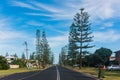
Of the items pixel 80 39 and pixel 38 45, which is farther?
pixel 38 45

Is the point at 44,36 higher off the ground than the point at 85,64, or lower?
higher

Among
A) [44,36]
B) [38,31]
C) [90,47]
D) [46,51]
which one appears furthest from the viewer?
[46,51]

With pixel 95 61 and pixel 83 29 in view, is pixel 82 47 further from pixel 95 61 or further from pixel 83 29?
pixel 95 61

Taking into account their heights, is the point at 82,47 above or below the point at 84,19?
below

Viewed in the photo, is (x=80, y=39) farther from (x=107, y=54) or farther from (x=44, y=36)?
(x=107, y=54)

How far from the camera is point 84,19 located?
9781 cm

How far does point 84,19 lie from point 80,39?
602cm

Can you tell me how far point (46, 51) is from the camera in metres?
146

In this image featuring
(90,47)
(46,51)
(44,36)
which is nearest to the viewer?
(90,47)

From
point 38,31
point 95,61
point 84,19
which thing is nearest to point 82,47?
point 84,19

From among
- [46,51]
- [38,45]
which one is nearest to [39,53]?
[38,45]

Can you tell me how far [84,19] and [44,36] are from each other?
137 ft

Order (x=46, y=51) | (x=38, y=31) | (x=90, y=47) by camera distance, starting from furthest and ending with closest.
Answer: (x=46, y=51) → (x=38, y=31) → (x=90, y=47)

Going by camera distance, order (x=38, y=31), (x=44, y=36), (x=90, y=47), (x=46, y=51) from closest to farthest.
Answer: (x=90, y=47)
(x=38, y=31)
(x=44, y=36)
(x=46, y=51)
